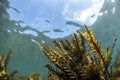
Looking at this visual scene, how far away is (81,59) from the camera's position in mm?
2527

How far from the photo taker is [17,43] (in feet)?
125

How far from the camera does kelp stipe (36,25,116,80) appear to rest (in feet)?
6.72

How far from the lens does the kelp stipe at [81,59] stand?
2047 millimetres

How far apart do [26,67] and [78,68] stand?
155 feet

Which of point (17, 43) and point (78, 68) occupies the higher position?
point (17, 43)

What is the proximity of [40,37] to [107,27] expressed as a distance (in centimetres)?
1096

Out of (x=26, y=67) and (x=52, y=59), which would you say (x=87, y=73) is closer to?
(x=52, y=59)

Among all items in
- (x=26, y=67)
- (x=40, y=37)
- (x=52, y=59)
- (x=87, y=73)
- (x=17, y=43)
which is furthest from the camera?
(x=26, y=67)

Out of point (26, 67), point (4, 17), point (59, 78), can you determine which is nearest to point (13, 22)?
point (4, 17)

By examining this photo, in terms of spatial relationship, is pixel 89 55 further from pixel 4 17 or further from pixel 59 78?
pixel 4 17

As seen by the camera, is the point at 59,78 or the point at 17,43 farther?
the point at 17,43

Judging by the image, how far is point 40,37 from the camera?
115ft

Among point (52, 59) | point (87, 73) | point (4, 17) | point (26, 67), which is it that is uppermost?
point (4, 17)

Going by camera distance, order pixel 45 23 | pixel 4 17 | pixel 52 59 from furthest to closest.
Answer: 1. pixel 45 23
2. pixel 4 17
3. pixel 52 59
